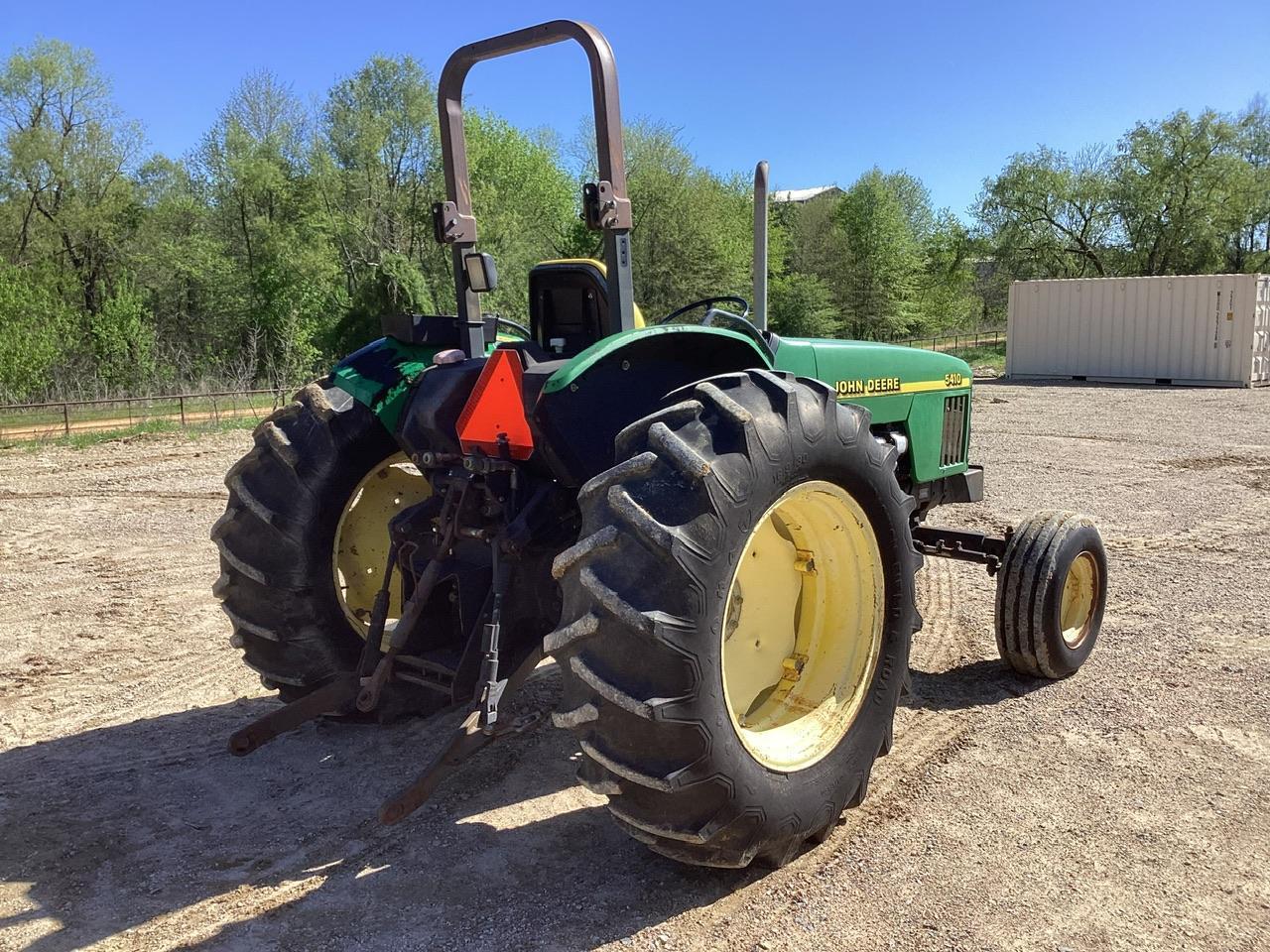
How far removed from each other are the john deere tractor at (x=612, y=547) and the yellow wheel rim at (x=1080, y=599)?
22 cm

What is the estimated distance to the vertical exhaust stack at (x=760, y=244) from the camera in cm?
406

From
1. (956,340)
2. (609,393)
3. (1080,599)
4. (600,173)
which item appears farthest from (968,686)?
(956,340)

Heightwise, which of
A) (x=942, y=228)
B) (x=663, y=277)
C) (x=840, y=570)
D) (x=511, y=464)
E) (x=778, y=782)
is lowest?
(x=778, y=782)

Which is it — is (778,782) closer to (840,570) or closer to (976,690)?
(840,570)

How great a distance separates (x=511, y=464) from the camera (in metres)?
3.07

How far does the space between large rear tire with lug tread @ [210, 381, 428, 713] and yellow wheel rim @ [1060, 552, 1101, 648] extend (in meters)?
3.24

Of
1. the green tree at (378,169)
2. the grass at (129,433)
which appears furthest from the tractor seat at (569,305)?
the green tree at (378,169)

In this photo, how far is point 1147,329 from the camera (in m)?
22.6

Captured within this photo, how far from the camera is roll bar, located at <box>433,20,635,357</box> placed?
2.98 meters

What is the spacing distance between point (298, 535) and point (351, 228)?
32.7 metres

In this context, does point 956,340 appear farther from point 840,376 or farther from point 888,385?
point 840,376

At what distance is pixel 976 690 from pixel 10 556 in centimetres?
688

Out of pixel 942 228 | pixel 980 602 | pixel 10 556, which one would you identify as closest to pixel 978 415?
pixel 980 602

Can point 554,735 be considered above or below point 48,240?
below
